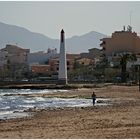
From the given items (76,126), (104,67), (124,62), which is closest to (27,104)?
(76,126)

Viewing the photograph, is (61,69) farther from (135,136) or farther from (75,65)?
(135,136)

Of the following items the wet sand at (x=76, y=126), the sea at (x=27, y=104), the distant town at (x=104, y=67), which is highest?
the distant town at (x=104, y=67)

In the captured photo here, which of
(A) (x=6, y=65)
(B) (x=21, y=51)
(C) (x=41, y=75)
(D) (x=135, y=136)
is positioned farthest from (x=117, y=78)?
(D) (x=135, y=136)

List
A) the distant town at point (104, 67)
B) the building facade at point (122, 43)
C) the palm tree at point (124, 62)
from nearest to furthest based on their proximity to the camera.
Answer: the palm tree at point (124, 62)
the distant town at point (104, 67)
the building facade at point (122, 43)

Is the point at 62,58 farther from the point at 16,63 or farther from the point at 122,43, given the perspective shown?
the point at 16,63

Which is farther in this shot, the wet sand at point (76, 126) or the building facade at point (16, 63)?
the building facade at point (16, 63)

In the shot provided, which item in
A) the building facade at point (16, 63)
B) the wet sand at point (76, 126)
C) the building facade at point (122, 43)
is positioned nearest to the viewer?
the wet sand at point (76, 126)

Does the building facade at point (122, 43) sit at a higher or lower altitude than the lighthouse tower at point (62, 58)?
higher

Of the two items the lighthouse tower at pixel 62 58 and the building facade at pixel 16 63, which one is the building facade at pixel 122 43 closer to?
the building facade at pixel 16 63

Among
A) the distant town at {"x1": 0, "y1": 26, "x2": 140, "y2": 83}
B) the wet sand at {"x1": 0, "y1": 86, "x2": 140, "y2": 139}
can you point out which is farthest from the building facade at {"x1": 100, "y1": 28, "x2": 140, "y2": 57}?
the wet sand at {"x1": 0, "y1": 86, "x2": 140, "y2": 139}

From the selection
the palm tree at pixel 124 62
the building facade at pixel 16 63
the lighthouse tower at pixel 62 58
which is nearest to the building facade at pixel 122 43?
the palm tree at pixel 124 62

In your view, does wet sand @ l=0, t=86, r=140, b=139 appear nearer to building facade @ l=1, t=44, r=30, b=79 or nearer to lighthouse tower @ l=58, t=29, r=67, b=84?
lighthouse tower @ l=58, t=29, r=67, b=84

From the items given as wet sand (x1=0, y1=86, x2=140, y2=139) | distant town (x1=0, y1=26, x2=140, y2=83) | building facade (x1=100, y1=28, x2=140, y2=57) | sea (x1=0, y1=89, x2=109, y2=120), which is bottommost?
sea (x1=0, y1=89, x2=109, y2=120)

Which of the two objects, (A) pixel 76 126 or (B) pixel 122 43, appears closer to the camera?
(A) pixel 76 126
